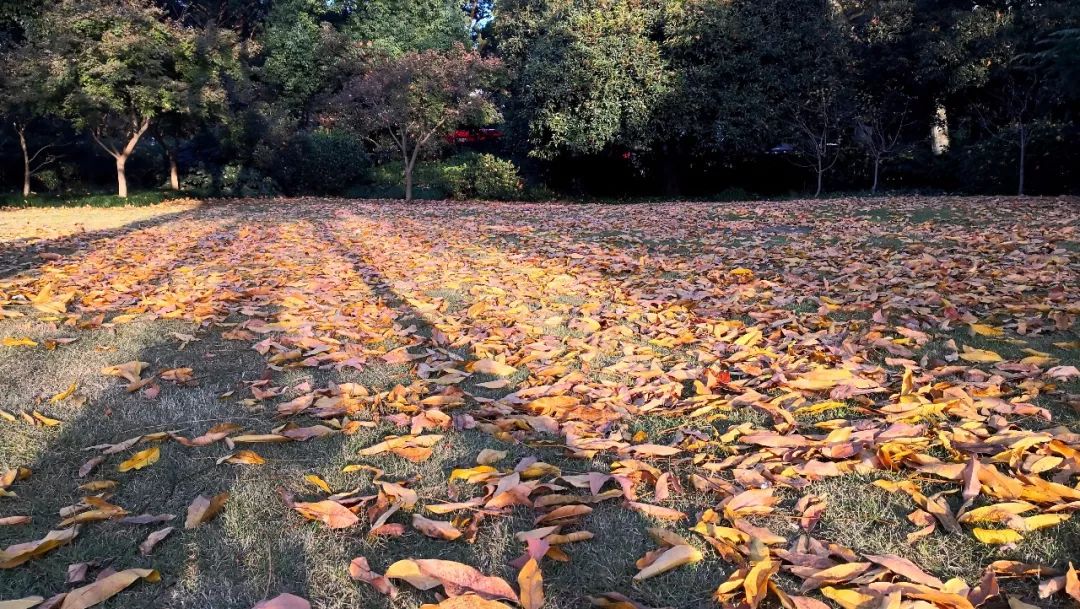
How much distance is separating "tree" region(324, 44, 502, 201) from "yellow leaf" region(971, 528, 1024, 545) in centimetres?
1664

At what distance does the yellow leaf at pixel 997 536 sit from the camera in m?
1.73

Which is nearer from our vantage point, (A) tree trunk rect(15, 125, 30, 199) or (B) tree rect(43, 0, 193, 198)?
(B) tree rect(43, 0, 193, 198)

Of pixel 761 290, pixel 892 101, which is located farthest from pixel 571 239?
pixel 892 101

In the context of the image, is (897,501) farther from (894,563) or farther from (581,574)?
(581,574)

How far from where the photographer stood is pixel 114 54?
16.0m

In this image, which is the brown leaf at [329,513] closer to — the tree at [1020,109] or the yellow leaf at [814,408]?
the yellow leaf at [814,408]

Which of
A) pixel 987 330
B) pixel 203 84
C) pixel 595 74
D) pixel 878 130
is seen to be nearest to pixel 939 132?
pixel 878 130

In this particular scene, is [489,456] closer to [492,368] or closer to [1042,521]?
Answer: [492,368]

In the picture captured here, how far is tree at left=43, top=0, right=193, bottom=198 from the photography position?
52.0ft

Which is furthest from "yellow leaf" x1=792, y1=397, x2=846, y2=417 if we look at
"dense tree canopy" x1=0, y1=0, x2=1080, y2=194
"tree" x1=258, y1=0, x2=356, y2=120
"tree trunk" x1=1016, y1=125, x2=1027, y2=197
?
"tree" x1=258, y1=0, x2=356, y2=120

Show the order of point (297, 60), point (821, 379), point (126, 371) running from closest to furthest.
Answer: point (821, 379) < point (126, 371) < point (297, 60)

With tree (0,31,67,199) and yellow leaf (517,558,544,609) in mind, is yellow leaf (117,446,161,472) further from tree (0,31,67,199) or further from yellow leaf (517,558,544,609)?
tree (0,31,67,199)

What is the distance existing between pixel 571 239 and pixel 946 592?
6.68m

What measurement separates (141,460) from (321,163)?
19.5m
